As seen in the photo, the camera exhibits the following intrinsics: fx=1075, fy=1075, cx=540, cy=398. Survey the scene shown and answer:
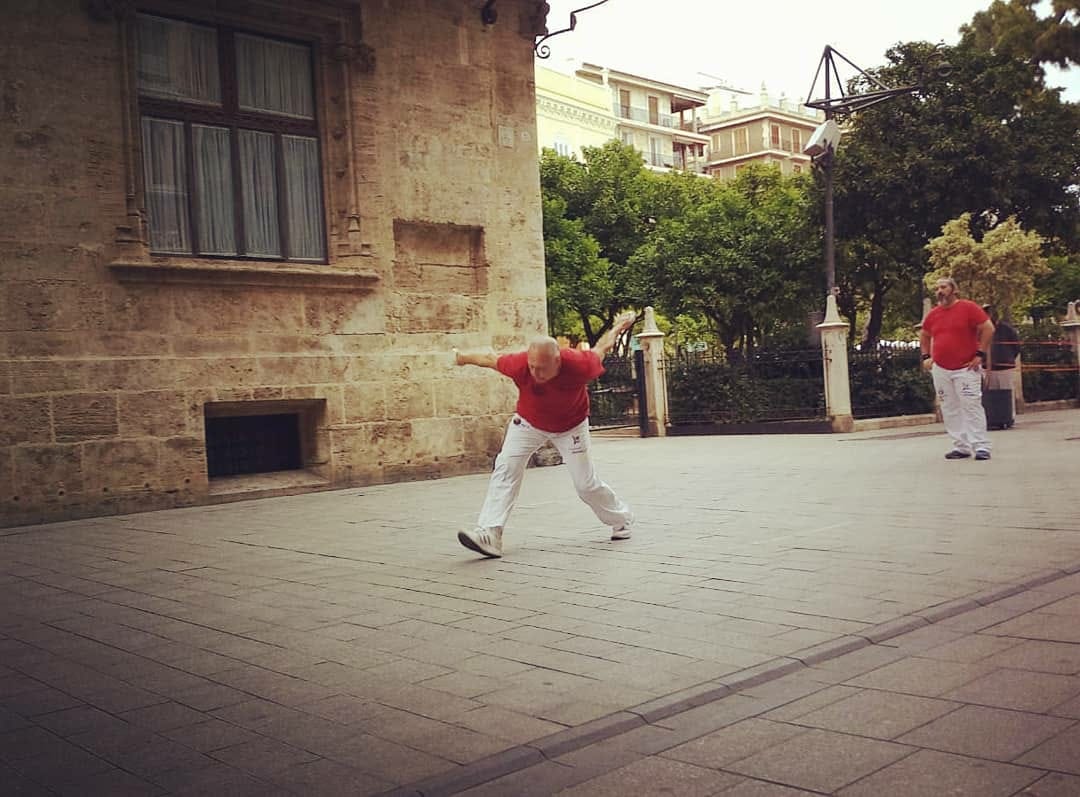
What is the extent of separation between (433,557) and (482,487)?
4899mm

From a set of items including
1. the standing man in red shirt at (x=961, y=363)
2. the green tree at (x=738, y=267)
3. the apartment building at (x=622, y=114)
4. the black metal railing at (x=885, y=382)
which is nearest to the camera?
the standing man in red shirt at (x=961, y=363)

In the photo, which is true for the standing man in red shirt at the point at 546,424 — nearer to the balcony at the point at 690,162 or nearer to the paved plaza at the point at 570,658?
the paved plaza at the point at 570,658

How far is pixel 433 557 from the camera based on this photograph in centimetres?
727

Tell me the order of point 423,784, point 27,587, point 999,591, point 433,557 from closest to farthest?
1. point 423,784
2. point 999,591
3. point 27,587
4. point 433,557

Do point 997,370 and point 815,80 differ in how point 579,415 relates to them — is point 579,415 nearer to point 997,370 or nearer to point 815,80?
point 997,370

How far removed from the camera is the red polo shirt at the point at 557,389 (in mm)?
7223

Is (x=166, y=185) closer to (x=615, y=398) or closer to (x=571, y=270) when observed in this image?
(x=615, y=398)

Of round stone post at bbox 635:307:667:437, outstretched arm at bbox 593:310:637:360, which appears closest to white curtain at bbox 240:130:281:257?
outstretched arm at bbox 593:310:637:360

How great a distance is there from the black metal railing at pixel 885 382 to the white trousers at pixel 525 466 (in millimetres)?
13734

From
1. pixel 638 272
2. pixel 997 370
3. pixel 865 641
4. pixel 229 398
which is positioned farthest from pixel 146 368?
pixel 638 272

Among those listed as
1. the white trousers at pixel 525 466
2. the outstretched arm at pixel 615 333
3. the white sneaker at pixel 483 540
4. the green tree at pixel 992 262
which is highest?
the green tree at pixel 992 262

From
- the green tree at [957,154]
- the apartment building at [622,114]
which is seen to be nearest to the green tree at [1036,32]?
the green tree at [957,154]

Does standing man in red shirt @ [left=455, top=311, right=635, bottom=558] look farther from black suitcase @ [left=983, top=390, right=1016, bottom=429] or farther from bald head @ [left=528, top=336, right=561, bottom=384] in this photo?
black suitcase @ [left=983, top=390, right=1016, bottom=429]

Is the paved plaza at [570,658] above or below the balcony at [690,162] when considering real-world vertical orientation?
below
